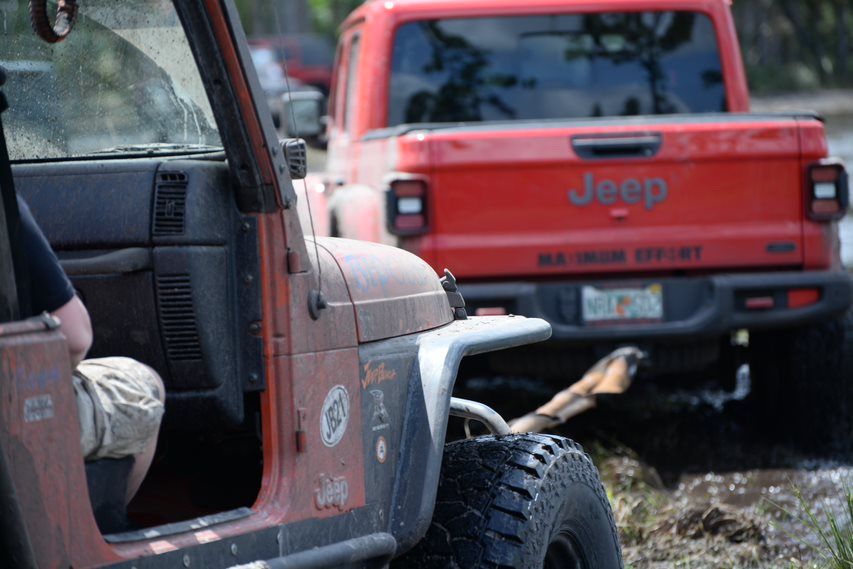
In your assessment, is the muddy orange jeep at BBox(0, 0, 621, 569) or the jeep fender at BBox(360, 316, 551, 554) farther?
the jeep fender at BBox(360, 316, 551, 554)

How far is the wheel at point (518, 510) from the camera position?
10.9ft

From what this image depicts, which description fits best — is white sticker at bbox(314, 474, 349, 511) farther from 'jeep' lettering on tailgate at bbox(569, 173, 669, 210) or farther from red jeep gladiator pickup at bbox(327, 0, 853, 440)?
'jeep' lettering on tailgate at bbox(569, 173, 669, 210)

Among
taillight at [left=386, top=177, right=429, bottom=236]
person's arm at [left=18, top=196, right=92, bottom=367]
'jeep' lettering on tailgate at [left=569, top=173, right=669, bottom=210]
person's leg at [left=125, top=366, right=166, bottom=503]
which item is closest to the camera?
person's arm at [left=18, top=196, right=92, bottom=367]

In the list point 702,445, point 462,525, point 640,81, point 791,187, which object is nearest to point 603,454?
point 702,445

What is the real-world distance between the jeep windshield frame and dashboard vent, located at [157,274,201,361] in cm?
34

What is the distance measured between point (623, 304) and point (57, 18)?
13.1ft

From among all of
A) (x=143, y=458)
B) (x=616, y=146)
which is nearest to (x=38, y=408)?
(x=143, y=458)

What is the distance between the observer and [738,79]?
24.2ft

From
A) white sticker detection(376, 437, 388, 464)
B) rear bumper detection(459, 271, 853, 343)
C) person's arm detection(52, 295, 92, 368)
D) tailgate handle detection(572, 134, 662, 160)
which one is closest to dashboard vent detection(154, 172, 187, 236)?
person's arm detection(52, 295, 92, 368)

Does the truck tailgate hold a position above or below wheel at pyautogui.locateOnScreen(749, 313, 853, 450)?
above

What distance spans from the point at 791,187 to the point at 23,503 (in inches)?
187

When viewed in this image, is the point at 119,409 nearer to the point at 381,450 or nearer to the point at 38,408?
the point at 38,408

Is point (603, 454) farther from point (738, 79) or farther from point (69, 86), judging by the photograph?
point (69, 86)

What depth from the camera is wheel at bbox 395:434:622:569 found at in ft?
10.9
